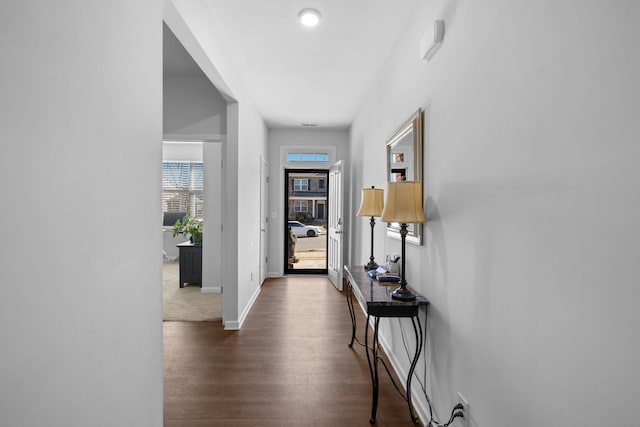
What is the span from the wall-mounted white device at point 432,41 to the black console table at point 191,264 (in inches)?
170

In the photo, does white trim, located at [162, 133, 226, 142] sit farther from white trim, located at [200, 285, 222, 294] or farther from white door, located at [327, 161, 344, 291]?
white trim, located at [200, 285, 222, 294]

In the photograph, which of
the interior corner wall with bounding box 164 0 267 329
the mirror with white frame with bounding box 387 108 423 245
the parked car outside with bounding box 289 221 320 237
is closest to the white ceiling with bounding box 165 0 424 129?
the interior corner wall with bounding box 164 0 267 329

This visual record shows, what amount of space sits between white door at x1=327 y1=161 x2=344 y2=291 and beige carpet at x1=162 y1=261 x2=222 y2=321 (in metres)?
1.83

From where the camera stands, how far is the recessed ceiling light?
7.87ft

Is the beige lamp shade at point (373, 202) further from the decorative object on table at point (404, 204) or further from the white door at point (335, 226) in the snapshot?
the white door at point (335, 226)

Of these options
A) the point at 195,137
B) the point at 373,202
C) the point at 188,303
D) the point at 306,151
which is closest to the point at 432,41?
the point at 373,202
